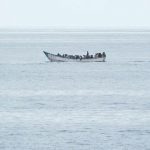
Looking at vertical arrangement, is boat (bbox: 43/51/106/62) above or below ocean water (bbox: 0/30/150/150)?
below

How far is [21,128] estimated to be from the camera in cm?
5966

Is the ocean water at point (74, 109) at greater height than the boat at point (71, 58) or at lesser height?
greater

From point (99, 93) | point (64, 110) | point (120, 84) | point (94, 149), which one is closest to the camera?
point (94, 149)

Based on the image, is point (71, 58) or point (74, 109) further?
point (71, 58)

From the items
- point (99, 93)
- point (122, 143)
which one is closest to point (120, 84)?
point (99, 93)

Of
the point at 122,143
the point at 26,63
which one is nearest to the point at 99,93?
the point at 122,143

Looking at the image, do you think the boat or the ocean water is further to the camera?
the boat

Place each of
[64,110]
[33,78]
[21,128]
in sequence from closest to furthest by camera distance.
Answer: [21,128] < [64,110] < [33,78]

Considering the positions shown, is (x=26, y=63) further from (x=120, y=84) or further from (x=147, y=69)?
(x=120, y=84)

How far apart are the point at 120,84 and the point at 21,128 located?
36513 mm

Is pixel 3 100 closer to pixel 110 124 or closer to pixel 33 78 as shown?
pixel 110 124

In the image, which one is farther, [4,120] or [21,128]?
[4,120]

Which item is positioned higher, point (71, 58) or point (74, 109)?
point (74, 109)

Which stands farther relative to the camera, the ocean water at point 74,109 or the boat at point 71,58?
the boat at point 71,58
